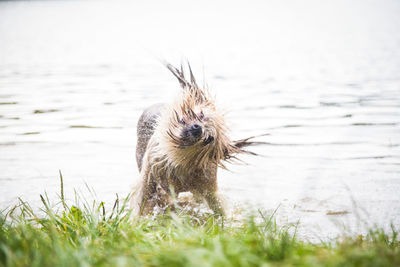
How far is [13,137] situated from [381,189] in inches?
211

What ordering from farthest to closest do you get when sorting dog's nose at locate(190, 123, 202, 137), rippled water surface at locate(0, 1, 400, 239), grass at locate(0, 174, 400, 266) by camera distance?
rippled water surface at locate(0, 1, 400, 239)
dog's nose at locate(190, 123, 202, 137)
grass at locate(0, 174, 400, 266)

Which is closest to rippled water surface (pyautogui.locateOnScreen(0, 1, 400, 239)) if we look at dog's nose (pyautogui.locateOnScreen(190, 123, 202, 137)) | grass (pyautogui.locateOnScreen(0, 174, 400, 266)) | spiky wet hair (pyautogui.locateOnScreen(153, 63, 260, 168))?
spiky wet hair (pyautogui.locateOnScreen(153, 63, 260, 168))

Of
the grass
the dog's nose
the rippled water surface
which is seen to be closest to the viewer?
the grass

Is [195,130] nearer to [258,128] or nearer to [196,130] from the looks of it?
[196,130]

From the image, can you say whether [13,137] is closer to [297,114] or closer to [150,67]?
[297,114]

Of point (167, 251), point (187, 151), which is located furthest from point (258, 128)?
point (167, 251)

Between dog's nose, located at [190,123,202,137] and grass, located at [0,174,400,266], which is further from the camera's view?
dog's nose, located at [190,123,202,137]

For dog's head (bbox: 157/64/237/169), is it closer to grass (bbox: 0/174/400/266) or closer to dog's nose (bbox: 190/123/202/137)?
dog's nose (bbox: 190/123/202/137)

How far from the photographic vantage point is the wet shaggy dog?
373cm

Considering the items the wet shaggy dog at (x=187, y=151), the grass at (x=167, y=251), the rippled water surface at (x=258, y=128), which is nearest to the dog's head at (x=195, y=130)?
the wet shaggy dog at (x=187, y=151)

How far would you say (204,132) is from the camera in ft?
12.0

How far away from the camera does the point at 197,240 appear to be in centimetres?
253

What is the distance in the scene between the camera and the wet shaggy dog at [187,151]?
3732 mm

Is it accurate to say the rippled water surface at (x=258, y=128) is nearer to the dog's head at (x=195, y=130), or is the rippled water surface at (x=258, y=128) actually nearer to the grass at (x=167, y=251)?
the dog's head at (x=195, y=130)
